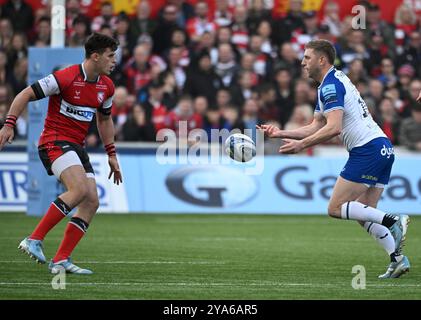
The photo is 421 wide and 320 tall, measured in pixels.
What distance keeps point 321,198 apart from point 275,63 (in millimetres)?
4161

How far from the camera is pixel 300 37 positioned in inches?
959

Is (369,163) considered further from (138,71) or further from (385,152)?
(138,71)

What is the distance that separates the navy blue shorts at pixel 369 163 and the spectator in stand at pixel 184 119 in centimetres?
1087

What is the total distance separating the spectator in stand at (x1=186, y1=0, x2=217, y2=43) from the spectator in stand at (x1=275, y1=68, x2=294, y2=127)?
232cm

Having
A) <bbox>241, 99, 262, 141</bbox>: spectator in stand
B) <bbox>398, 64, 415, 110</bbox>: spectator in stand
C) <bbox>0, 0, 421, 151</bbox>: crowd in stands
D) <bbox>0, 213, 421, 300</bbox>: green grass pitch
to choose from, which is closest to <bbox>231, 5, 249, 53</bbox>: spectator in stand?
<bbox>0, 0, 421, 151</bbox>: crowd in stands

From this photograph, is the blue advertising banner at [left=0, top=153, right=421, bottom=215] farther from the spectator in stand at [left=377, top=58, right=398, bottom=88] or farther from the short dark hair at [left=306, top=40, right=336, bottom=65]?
the short dark hair at [left=306, top=40, right=336, bottom=65]

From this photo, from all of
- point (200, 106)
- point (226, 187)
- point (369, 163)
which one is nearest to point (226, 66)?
point (200, 106)

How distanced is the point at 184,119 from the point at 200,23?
12.4 ft

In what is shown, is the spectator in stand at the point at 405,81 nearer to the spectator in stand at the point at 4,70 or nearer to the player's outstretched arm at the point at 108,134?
the spectator in stand at the point at 4,70

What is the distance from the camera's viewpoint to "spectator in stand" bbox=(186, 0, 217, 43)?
80.1ft

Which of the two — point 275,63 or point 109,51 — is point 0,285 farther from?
point 275,63

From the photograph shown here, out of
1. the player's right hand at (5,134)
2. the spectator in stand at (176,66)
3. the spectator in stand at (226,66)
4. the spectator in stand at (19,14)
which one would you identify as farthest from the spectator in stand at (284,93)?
the player's right hand at (5,134)

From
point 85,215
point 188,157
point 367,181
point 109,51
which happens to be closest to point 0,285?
point 85,215

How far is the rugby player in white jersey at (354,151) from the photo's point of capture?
10.7 m
